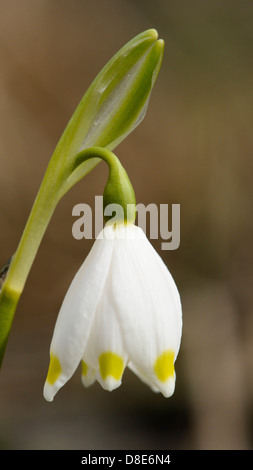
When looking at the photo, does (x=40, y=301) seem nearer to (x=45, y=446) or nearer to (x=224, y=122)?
(x=45, y=446)

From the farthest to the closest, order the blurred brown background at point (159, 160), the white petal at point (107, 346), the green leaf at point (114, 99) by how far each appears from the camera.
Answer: the blurred brown background at point (159, 160) < the green leaf at point (114, 99) < the white petal at point (107, 346)

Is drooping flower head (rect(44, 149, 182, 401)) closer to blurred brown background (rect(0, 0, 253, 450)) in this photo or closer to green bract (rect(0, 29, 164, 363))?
green bract (rect(0, 29, 164, 363))

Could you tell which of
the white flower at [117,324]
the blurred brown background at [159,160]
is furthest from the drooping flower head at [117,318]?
the blurred brown background at [159,160]

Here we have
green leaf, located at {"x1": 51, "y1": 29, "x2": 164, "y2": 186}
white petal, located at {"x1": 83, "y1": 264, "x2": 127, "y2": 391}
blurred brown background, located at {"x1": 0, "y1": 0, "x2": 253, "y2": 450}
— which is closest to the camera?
white petal, located at {"x1": 83, "y1": 264, "x2": 127, "y2": 391}

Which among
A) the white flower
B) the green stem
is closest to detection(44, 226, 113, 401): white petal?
the white flower

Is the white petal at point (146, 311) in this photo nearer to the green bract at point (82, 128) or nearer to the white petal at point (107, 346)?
the white petal at point (107, 346)

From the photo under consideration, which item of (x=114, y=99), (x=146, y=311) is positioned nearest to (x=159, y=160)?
(x=114, y=99)

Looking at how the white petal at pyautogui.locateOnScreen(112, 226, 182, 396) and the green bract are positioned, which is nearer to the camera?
the white petal at pyautogui.locateOnScreen(112, 226, 182, 396)
